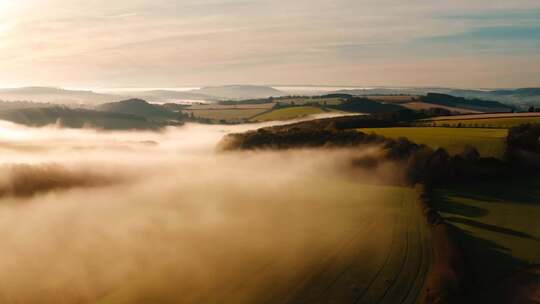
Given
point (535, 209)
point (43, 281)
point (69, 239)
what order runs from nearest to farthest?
point (43, 281) < point (69, 239) < point (535, 209)

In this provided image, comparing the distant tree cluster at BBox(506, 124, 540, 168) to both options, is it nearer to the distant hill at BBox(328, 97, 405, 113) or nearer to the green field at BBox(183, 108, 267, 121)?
the distant hill at BBox(328, 97, 405, 113)

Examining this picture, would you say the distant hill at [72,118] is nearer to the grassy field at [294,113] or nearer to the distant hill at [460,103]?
the grassy field at [294,113]

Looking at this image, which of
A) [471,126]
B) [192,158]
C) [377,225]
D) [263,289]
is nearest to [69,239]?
[263,289]

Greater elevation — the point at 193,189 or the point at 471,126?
the point at 471,126

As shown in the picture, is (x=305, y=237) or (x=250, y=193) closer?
(x=305, y=237)

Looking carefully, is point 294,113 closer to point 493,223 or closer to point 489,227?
point 493,223

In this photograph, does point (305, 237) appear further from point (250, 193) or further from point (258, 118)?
point (258, 118)

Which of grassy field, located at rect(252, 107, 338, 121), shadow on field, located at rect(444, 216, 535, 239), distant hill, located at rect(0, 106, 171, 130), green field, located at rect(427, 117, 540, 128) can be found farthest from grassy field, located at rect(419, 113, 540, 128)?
distant hill, located at rect(0, 106, 171, 130)

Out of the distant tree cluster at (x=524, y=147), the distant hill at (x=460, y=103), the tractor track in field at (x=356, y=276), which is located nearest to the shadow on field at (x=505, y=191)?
the distant tree cluster at (x=524, y=147)
